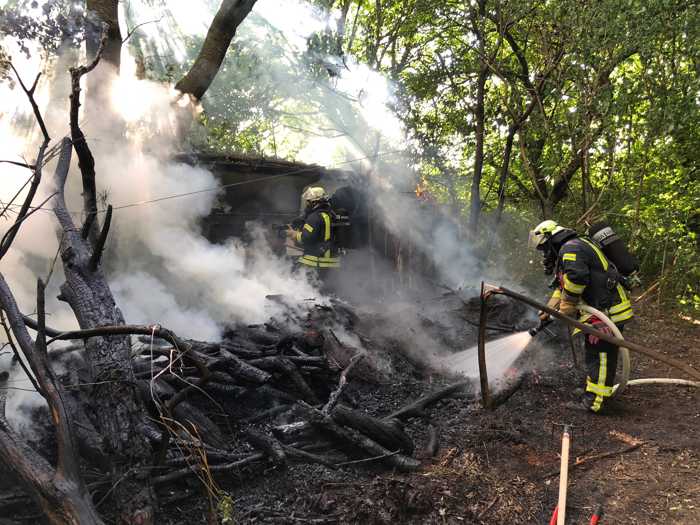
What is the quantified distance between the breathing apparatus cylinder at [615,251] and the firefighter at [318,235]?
162 inches

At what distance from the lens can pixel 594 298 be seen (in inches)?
202

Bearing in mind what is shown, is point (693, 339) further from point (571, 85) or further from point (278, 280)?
point (278, 280)

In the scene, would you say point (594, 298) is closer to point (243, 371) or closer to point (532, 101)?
point (243, 371)

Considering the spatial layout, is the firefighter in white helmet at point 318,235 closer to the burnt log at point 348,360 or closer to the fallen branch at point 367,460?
the burnt log at point 348,360

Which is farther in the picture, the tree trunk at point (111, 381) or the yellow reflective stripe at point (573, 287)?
the yellow reflective stripe at point (573, 287)

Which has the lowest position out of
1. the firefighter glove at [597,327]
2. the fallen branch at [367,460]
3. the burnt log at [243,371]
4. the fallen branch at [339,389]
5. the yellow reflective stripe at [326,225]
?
the fallen branch at [367,460]

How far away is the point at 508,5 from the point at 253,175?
5.81 m

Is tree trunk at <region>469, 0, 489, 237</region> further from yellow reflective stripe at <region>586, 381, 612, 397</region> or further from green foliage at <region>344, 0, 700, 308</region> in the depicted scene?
yellow reflective stripe at <region>586, 381, 612, 397</region>

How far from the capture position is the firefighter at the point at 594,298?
501 cm

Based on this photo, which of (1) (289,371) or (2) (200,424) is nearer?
(2) (200,424)

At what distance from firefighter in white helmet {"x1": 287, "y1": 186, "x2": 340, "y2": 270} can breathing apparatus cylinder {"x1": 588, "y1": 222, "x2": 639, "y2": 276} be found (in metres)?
4.12

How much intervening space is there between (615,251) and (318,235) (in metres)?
4.38

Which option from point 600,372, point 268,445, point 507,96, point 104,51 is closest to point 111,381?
point 268,445

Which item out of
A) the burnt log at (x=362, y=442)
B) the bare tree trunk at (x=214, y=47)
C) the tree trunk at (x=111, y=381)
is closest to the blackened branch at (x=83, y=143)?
the tree trunk at (x=111, y=381)
